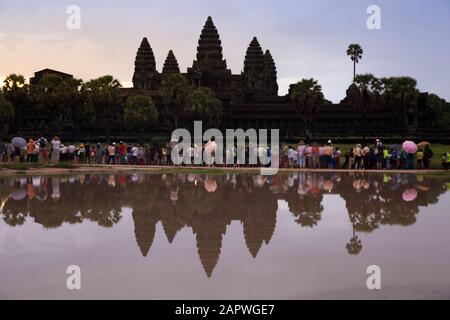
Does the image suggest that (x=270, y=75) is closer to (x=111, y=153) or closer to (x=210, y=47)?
(x=210, y=47)

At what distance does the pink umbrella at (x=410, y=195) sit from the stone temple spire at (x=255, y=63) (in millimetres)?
93633

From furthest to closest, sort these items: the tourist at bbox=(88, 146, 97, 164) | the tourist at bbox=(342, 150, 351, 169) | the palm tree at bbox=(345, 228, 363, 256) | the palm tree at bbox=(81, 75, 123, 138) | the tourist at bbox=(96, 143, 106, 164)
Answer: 1. the palm tree at bbox=(81, 75, 123, 138)
2. the tourist at bbox=(96, 143, 106, 164)
3. the tourist at bbox=(88, 146, 97, 164)
4. the tourist at bbox=(342, 150, 351, 169)
5. the palm tree at bbox=(345, 228, 363, 256)

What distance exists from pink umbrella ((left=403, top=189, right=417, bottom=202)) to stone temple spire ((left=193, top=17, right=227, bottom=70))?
81.5 metres

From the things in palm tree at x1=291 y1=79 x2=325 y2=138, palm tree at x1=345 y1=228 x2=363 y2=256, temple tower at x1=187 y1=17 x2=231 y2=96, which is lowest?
palm tree at x1=345 y1=228 x2=363 y2=256

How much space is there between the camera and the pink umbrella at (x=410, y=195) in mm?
19641

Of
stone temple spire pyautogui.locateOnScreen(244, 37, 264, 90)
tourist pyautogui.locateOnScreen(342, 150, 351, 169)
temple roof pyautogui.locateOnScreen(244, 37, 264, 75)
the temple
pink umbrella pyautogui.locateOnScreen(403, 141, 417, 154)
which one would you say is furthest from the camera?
temple roof pyautogui.locateOnScreen(244, 37, 264, 75)

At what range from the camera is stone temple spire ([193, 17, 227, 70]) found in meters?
103

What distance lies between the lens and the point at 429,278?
31.6ft

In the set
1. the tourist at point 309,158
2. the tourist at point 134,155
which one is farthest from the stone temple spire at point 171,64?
the tourist at point 309,158

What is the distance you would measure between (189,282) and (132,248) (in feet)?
8.31

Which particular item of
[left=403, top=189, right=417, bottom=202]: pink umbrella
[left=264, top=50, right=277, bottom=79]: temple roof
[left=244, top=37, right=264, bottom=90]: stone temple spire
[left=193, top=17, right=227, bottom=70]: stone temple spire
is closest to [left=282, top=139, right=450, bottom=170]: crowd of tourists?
[left=403, top=189, right=417, bottom=202]: pink umbrella

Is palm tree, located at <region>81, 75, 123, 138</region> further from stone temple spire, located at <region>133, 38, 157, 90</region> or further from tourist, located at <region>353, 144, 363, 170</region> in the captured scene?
tourist, located at <region>353, 144, 363, 170</region>

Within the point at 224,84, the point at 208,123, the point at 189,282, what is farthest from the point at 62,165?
the point at 224,84
